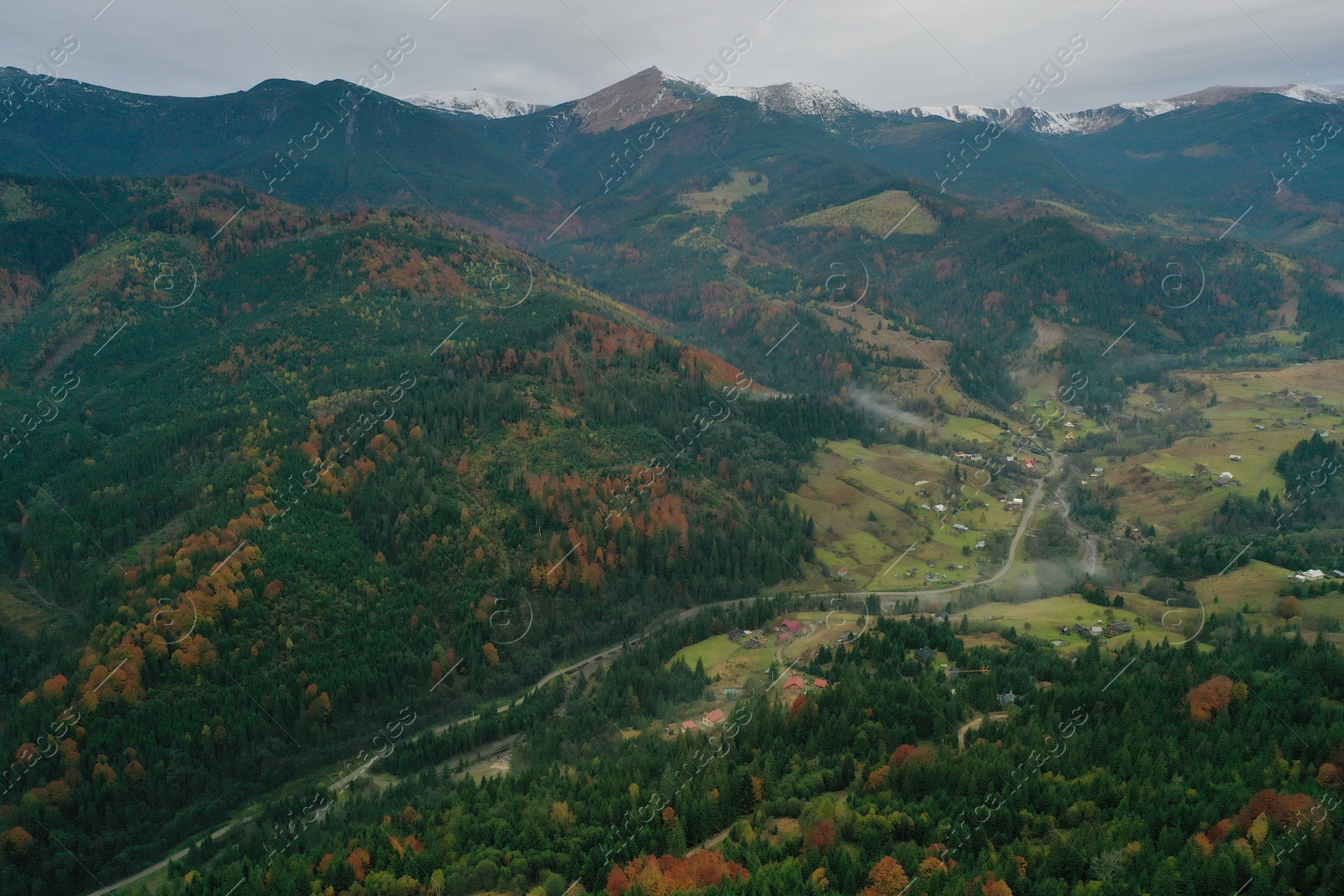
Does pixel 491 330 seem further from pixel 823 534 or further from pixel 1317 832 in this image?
pixel 1317 832

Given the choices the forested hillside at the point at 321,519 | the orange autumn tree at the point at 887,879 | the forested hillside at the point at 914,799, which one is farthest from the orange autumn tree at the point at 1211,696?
the forested hillside at the point at 321,519

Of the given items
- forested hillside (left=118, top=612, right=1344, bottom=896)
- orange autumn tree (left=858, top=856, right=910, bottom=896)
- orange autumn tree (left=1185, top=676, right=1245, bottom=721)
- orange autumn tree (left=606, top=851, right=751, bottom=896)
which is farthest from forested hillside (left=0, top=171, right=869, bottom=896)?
orange autumn tree (left=1185, top=676, right=1245, bottom=721)

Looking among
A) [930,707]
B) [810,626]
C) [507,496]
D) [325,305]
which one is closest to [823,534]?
[810,626]

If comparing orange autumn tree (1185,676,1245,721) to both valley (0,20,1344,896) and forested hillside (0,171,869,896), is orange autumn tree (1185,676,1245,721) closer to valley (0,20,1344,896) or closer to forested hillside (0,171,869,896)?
valley (0,20,1344,896)

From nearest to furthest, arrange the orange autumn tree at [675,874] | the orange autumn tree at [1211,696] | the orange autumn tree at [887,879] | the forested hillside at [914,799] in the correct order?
the orange autumn tree at [887,879] → the forested hillside at [914,799] → the orange autumn tree at [675,874] → the orange autumn tree at [1211,696]

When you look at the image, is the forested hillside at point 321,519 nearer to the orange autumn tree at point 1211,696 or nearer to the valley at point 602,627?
the valley at point 602,627

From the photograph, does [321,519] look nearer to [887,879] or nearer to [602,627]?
[602,627]
